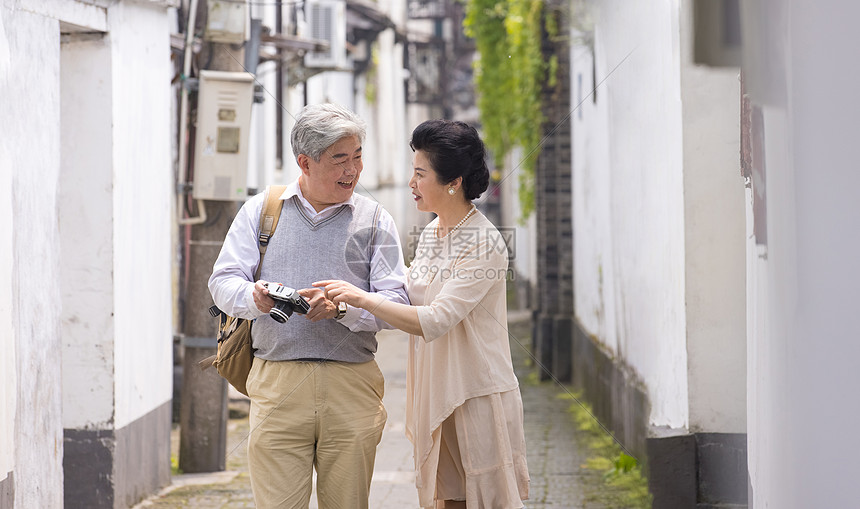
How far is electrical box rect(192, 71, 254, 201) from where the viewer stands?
21.4 feet

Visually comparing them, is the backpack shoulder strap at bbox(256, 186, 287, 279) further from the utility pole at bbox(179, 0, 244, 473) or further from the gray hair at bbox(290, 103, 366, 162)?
the utility pole at bbox(179, 0, 244, 473)

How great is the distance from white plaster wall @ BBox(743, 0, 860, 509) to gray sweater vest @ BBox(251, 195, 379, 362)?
1367 millimetres

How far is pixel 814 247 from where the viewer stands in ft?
9.74

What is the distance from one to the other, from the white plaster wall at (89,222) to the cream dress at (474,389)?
8.14 ft

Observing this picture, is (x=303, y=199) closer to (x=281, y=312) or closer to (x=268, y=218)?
(x=268, y=218)

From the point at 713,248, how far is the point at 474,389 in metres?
2.00

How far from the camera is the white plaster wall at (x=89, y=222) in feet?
17.6

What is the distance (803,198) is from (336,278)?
1508mm

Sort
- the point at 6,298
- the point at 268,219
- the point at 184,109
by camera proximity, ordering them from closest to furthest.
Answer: the point at 268,219 < the point at 6,298 < the point at 184,109

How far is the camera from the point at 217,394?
263 inches

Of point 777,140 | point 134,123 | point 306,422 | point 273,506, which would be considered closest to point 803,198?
point 777,140

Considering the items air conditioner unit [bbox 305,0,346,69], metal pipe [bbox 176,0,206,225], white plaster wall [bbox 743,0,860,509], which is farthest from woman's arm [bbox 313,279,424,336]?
air conditioner unit [bbox 305,0,346,69]

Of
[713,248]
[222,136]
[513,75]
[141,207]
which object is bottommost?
[713,248]

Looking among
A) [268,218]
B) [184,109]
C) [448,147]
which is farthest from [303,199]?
[184,109]
